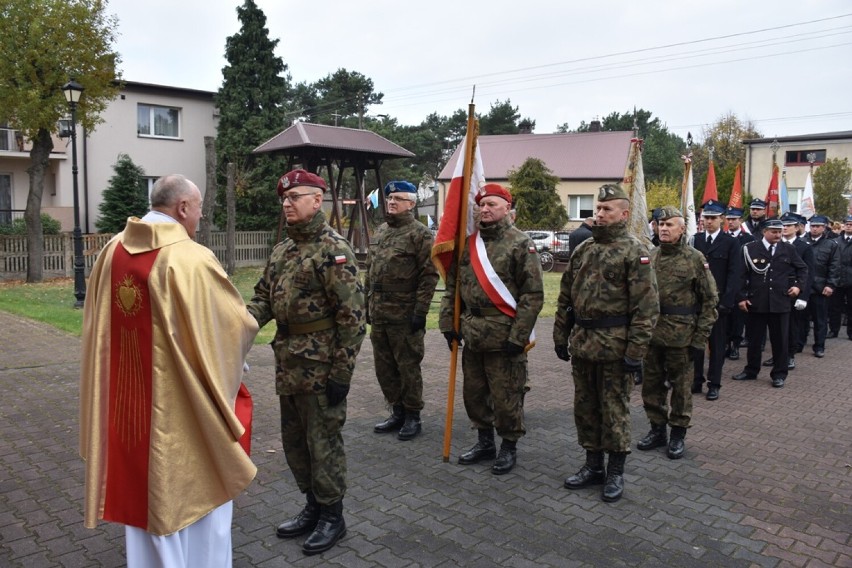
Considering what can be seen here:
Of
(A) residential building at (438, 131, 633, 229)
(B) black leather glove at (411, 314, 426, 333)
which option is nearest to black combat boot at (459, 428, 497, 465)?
(B) black leather glove at (411, 314, 426, 333)

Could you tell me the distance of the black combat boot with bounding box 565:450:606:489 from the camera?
201 inches

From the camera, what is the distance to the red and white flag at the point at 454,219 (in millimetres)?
→ 5613

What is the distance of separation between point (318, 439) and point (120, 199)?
1038 inches

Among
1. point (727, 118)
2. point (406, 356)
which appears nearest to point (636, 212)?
point (406, 356)

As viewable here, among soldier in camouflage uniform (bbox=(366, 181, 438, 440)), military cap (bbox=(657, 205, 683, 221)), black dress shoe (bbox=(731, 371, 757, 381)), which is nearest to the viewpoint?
soldier in camouflage uniform (bbox=(366, 181, 438, 440))

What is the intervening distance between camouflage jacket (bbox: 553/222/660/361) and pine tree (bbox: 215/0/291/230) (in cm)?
2580

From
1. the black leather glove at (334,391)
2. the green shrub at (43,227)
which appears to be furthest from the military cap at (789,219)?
the green shrub at (43,227)

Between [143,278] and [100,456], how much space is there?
94 cm

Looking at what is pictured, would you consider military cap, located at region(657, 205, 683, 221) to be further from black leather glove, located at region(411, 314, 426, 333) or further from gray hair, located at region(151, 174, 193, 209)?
gray hair, located at region(151, 174, 193, 209)

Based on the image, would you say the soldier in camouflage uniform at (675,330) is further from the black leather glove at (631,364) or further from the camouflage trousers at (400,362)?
the camouflage trousers at (400,362)

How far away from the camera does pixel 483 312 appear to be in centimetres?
533

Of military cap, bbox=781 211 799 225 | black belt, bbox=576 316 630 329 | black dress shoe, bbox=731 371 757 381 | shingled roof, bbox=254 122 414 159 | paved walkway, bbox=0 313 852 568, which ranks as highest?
shingled roof, bbox=254 122 414 159

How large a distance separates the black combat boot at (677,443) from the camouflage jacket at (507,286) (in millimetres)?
1837

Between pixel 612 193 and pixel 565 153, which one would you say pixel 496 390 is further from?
pixel 565 153
